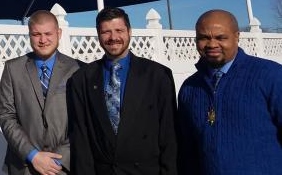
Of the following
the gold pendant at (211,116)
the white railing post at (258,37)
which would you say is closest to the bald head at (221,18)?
the gold pendant at (211,116)

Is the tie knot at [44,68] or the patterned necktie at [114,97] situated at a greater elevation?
the tie knot at [44,68]

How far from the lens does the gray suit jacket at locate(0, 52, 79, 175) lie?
9.22 feet

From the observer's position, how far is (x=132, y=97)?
2.62 metres

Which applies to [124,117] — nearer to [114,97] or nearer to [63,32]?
[114,97]

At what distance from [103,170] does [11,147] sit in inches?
26.8

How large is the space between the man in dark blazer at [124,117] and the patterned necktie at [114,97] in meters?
0.02

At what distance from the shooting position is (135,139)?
2598mm

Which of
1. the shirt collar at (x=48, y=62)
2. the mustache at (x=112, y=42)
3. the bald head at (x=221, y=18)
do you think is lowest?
the shirt collar at (x=48, y=62)

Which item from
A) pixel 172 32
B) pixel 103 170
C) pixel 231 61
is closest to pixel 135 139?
pixel 103 170

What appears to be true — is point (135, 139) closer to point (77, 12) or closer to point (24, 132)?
point (24, 132)

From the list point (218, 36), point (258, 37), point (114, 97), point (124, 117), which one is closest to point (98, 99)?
point (114, 97)

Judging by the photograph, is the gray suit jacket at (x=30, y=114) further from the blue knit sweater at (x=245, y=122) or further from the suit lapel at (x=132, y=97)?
the blue knit sweater at (x=245, y=122)

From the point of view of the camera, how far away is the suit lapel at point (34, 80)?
2.84 meters

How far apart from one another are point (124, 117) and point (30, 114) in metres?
0.66
